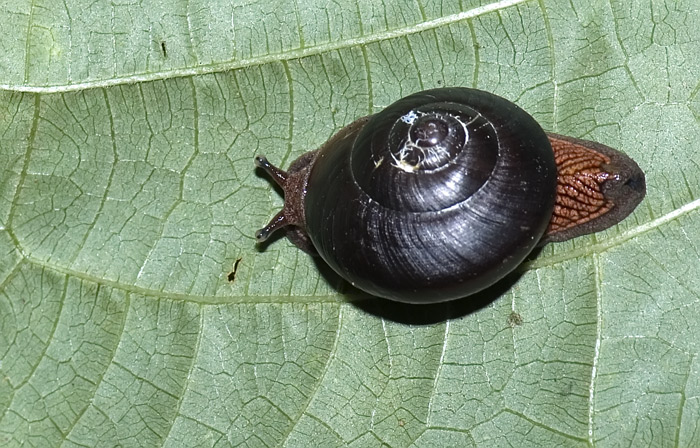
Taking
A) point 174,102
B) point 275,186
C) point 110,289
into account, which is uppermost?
point 174,102

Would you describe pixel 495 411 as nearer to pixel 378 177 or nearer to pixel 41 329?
pixel 378 177

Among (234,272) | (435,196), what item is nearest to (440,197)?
(435,196)

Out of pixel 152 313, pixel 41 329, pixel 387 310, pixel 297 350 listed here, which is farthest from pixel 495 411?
pixel 41 329

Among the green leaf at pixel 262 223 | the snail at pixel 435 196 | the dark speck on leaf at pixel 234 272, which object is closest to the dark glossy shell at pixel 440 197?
the snail at pixel 435 196

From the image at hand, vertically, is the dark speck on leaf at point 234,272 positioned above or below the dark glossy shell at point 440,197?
below

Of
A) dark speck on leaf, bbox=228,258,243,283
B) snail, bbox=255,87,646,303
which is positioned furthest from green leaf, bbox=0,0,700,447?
snail, bbox=255,87,646,303

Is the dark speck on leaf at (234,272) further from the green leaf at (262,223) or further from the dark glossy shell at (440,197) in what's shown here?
the dark glossy shell at (440,197)

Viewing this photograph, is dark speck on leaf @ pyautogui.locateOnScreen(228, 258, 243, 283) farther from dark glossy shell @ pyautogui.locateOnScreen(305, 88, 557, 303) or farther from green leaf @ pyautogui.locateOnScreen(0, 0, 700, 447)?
dark glossy shell @ pyautogui.locateOnScreen(305, 88, 557, 303)
